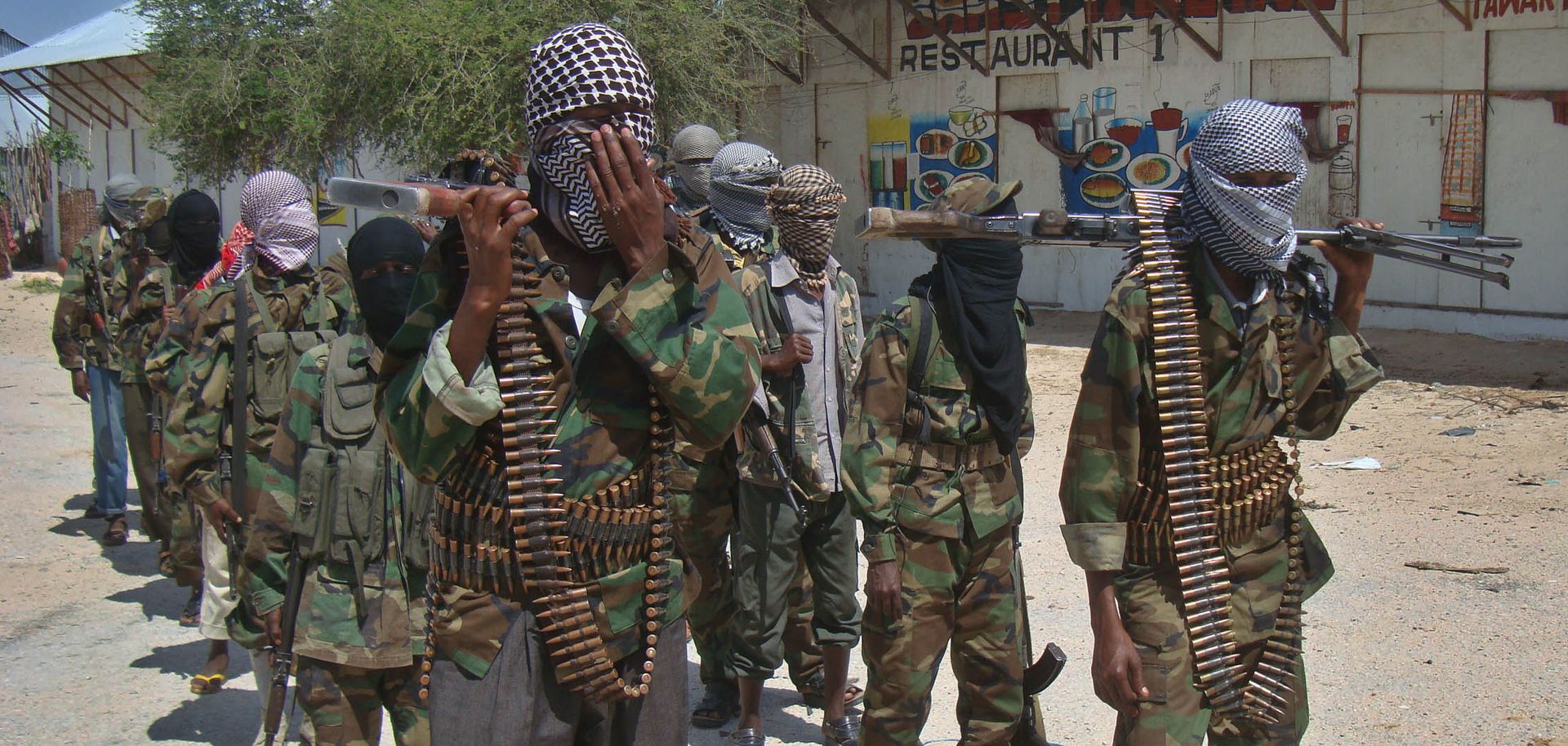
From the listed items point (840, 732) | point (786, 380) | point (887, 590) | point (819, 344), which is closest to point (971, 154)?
point (819, 344)

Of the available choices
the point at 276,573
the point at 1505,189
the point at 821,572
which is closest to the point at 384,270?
the point at 276,573

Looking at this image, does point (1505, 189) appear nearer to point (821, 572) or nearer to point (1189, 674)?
point (821, 572)

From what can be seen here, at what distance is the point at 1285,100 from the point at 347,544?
45.7 feet

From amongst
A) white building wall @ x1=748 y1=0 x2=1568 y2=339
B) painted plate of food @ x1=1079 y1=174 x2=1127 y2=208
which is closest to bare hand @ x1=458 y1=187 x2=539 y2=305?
white building wall @ x1=748 y1=0 x2=1568 y2=339

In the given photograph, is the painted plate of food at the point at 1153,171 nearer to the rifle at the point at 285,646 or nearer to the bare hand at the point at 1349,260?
the bare hand at the point at 1349,260

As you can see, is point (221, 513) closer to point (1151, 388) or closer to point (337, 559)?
point (337, 559)

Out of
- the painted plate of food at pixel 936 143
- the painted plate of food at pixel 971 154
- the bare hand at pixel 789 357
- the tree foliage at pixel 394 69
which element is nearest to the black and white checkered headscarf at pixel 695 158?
the bare hand at pixel 789 357

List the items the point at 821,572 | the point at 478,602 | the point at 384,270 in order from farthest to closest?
the point at 821,572
the point at 384,270
the point at 478,602

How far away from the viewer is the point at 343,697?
14.3ft

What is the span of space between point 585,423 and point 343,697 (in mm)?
2078

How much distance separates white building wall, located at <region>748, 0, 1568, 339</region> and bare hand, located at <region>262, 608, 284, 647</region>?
43.8 feet

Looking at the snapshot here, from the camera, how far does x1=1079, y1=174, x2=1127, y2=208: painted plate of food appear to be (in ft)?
56.5

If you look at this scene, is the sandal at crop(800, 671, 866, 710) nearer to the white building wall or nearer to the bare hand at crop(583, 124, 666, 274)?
the bare hand at crop(583, 124, 666, 274)

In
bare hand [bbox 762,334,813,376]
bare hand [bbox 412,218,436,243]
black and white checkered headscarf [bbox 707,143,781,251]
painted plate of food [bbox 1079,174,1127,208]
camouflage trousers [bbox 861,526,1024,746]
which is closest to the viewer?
bare hand [bbox 412,218,436,243]
